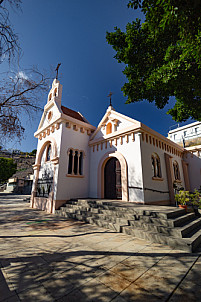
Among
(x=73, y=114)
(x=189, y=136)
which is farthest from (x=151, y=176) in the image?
(x=189, y=136)

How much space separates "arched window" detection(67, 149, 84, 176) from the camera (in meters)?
10.4

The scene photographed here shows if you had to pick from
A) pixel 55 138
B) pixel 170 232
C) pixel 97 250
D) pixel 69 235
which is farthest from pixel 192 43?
pixel 55 138

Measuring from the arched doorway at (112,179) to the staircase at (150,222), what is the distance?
2479 mm

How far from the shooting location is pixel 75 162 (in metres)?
10.8

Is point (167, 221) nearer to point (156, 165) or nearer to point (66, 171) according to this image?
point (156, 165)

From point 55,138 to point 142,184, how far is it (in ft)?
24.0

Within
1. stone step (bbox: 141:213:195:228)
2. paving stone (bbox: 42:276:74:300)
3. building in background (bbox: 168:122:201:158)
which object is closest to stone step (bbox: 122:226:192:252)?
stone step (bbox: 141:213:195:228)

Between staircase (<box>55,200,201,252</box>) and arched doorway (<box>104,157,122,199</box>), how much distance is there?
2.48m

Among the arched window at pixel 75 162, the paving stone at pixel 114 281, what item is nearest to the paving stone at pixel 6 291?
the paving stone at pixel 114 281

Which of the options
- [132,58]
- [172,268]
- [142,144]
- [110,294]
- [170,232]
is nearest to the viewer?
[110,294]

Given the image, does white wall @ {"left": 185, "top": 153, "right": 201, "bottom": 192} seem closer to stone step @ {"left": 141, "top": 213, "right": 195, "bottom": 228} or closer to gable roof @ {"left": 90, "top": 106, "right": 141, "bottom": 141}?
gable roof @ {"left": 90, "top": 106, "right": 141, "bottom": 141}

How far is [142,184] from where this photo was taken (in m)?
7.85

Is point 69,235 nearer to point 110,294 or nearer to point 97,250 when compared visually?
point 97,250

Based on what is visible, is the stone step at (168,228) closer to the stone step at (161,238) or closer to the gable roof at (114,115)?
the stone step at (161,238)
